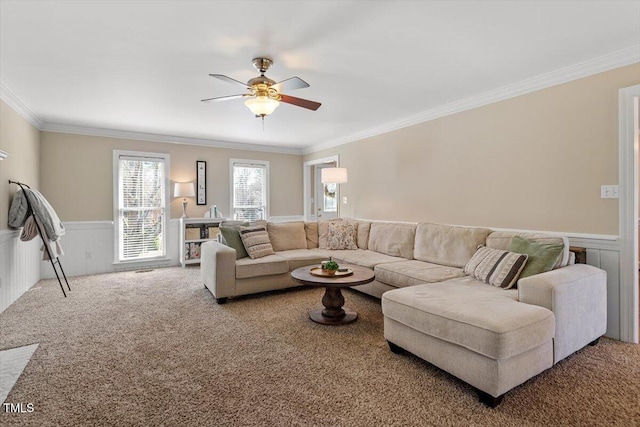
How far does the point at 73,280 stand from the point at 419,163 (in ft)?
17.8

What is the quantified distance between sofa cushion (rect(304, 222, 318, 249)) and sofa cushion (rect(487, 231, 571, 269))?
2537 millimetres

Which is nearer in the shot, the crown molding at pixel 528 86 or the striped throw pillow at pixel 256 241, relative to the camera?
the crown molding at pixel 528 86

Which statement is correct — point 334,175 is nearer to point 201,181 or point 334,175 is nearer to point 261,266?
point 261,266

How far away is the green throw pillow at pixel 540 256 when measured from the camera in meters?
2.63

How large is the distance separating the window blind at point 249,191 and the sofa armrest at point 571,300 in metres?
5.49

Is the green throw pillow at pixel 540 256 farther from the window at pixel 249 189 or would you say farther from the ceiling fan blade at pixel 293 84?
the window at pixel 249 189

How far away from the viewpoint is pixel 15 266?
3889 mm

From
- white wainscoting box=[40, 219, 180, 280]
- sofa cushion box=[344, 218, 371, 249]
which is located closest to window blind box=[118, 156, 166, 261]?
white wainscoting box=[40, 219, 180, 280]

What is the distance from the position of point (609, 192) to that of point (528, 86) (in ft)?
4.28

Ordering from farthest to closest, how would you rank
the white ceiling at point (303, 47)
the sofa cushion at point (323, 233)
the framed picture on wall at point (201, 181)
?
1. the framed picture on wall at point (201, 181)
2. the sofa cushion at point (323, 233)
3. the white ceiling at point (303, 47)

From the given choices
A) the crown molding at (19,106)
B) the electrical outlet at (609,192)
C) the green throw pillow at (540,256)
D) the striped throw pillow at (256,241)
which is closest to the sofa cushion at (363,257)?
the striped throw pillow at (256,241)

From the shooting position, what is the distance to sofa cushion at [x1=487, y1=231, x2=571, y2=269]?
8.85ft

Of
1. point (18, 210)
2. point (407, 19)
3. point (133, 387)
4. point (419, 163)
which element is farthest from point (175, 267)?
point (407, 19)

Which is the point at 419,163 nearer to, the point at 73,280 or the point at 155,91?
the point at 155,91
